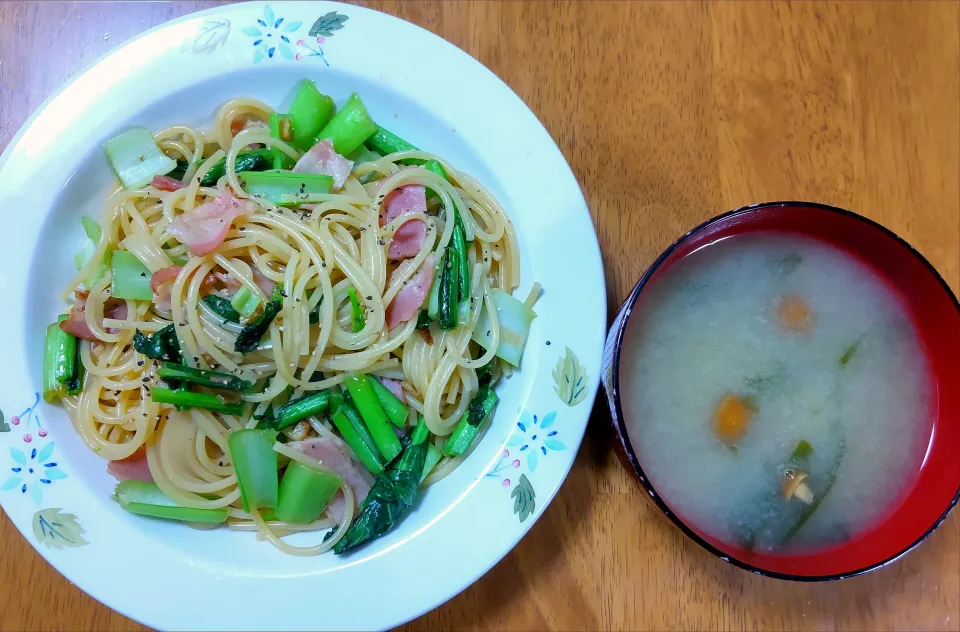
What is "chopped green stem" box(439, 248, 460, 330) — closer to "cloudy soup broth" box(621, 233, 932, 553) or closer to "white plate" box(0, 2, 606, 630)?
"white plate" box(0, 2, 606, 630)

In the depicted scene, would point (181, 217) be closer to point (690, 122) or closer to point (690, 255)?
point (690, 255)

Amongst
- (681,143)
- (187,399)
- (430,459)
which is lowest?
(430,459)

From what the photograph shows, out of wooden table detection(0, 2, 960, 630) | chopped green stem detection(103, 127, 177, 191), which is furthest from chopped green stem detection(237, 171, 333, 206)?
wooden table detection(0, 2, 960, 630)

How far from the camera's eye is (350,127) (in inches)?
79.7

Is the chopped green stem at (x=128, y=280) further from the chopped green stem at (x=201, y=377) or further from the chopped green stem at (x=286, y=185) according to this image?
the chopped green stem at (x=286, y=185)

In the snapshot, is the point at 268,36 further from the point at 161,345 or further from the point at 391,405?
the point at 391,405

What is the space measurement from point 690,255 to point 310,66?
1.29 m

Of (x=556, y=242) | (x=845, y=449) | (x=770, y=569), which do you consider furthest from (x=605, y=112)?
(x=770, y=569)

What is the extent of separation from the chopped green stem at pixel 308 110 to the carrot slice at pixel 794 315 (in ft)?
4.90

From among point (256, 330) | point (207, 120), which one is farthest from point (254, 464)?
point (207, 120)

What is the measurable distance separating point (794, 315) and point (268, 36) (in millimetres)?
1757

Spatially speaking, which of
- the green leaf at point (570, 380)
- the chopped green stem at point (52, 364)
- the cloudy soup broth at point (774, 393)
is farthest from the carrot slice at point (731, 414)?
the chopped green stem at point (52, 364)

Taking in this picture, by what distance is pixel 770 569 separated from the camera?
5.27 feet

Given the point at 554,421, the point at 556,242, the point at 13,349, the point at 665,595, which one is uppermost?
the point at 556,242
